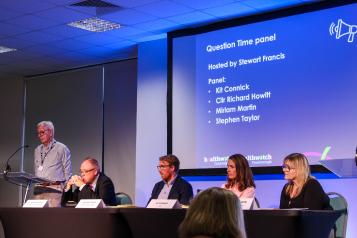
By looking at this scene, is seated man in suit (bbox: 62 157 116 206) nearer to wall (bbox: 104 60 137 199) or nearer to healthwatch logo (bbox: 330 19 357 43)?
healthwatch logo (bbox: 330 19 357 43)

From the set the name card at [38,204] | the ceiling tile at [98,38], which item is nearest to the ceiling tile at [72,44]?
the ceiling tile at [98,38]

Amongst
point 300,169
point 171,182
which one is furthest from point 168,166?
point 300,169

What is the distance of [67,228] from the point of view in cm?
377

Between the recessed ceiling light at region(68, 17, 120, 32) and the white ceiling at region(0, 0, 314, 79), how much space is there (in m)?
0.08

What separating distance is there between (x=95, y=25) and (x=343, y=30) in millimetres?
2647

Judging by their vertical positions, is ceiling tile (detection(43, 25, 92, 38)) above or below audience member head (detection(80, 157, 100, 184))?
above

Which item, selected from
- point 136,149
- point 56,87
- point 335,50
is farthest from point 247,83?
point 56,87

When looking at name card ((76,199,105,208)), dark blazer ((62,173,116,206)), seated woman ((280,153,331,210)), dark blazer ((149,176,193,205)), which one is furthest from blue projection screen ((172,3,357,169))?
name card ((76,199,105,208))

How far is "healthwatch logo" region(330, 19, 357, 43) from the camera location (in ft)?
18.7

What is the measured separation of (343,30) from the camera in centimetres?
577

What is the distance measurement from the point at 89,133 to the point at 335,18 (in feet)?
13.2

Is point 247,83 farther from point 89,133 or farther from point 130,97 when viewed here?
point 89,133

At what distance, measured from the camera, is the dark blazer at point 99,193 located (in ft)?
15.1

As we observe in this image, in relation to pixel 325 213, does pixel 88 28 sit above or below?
above
